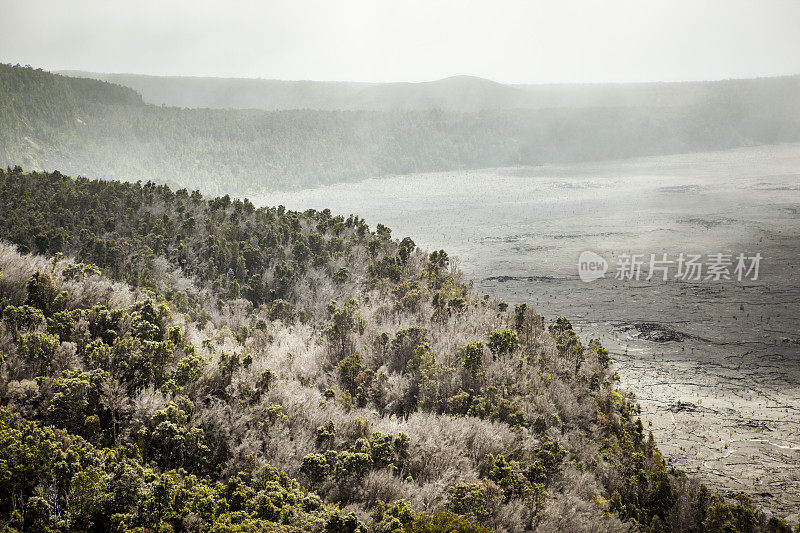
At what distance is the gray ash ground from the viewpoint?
5.29 meters

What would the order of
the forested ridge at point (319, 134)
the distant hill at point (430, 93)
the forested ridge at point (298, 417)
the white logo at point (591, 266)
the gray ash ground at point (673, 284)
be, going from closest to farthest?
the forested ridge at point (298, 417) → the gray ash ground at point (673, 284) → the white logo at point (591, 266) → the forested ridge at point (319, 134) → the distant hill at point (430, 93)

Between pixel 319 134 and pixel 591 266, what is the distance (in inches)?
1064

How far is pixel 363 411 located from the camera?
175 inches

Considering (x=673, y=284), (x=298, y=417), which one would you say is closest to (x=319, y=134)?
(x=673, y=284)

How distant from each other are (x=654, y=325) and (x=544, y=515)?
19.4 ft

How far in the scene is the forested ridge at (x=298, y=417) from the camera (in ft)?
8.89

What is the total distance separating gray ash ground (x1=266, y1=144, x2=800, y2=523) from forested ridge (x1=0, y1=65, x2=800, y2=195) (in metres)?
5.88

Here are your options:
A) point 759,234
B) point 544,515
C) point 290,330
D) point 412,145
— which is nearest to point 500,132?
point 412,145

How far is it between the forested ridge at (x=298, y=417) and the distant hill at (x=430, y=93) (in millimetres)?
43245

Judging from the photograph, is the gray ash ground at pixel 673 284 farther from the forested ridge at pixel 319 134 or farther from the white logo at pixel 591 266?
the forested ridge at pixel 319 134

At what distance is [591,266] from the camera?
1176cm

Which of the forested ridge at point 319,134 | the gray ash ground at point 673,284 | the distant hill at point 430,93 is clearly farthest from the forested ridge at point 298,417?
the distant hill at point 430,93

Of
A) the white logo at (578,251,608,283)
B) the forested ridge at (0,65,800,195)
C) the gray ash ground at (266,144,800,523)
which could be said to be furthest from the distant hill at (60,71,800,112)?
the white logo at (578,251,608,283)

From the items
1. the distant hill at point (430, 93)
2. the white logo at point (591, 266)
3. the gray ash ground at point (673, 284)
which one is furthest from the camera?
the distant hill at point (430, 93)
